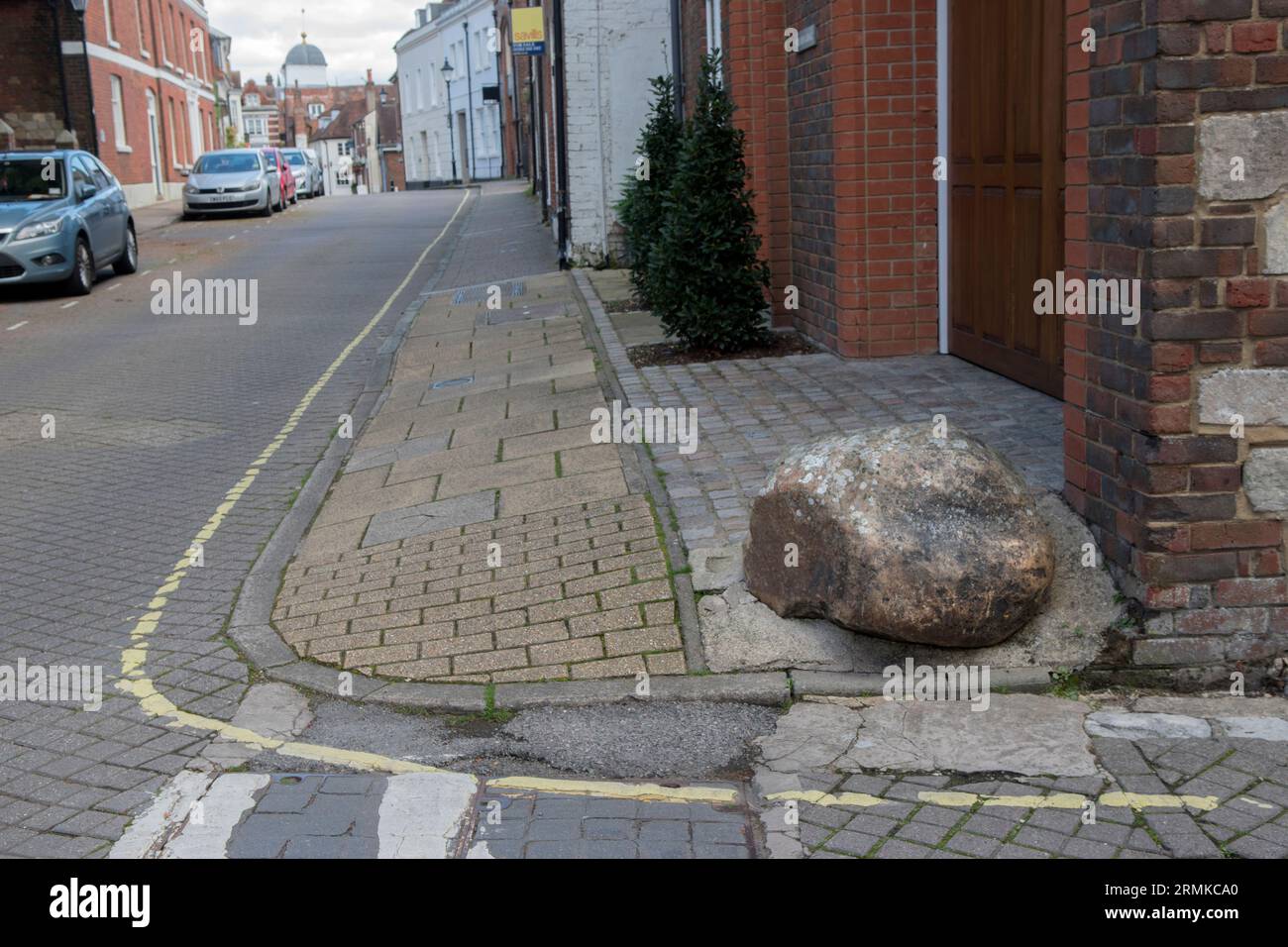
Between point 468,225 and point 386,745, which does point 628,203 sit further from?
point 468,225

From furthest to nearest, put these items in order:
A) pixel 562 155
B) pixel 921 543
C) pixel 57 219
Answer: pixel 562 155
pixel 57 219
pixel 921 543

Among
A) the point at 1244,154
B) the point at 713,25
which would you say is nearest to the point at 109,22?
the point at 713,25

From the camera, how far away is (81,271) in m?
17.9

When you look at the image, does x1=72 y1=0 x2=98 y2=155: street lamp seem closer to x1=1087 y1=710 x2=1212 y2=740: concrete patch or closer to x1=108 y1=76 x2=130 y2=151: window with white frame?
x1=108 y1=76 x2=130 y2=151: window with white frame

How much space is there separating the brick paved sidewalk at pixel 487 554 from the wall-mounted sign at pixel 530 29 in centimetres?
1576

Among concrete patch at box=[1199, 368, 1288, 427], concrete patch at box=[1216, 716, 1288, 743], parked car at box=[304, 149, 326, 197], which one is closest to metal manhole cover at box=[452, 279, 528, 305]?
concrete patch at box=[1199, 368, 1288, 427]

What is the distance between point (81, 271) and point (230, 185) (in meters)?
14.7

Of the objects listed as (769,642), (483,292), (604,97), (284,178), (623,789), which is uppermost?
(604,97)

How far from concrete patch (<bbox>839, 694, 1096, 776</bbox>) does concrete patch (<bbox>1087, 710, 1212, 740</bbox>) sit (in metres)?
0.06

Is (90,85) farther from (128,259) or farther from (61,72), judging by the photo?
(128,259)

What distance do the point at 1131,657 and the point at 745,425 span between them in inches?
141

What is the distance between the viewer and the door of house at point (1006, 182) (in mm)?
7691

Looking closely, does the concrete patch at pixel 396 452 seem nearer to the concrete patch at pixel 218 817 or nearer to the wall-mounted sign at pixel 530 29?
the concrete patch at pixel 218 817

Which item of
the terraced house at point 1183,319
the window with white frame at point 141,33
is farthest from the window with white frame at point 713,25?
the window with white frame at point 141,33
